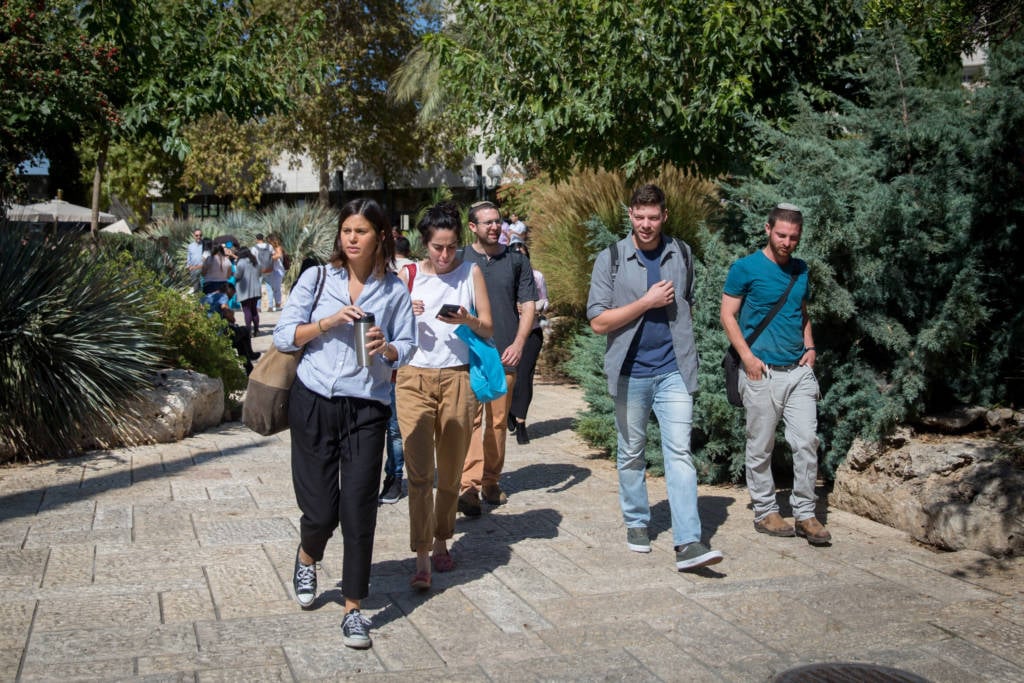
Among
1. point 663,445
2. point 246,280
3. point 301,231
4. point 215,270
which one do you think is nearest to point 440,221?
point 663,445

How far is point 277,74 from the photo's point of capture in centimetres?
1333

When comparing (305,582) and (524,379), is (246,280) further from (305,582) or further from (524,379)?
(305,582)

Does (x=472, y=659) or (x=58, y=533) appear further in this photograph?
(x=58, y=533)

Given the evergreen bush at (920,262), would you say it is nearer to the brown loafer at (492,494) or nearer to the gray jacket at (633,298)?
the gray jacket at (633,298)

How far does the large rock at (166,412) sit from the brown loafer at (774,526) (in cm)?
489

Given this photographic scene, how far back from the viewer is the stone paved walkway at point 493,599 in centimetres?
406

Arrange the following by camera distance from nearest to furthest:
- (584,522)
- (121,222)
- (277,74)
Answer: (584,522), (277,74), (121,222)

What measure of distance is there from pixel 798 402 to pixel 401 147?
3430 centimetres

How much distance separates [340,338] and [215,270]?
10964mm

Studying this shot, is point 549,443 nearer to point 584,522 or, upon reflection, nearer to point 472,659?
point 584,522

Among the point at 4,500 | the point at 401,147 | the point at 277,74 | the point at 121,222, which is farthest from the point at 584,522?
the point at 401,147

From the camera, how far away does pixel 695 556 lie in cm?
512

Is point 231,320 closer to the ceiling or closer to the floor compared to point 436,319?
closer to the floor

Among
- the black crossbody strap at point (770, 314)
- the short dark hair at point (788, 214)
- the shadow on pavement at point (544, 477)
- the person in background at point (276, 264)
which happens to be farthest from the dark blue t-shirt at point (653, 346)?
the person in background at point (276, 264)
